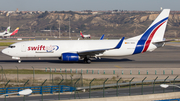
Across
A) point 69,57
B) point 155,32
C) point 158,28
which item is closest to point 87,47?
point 69,57

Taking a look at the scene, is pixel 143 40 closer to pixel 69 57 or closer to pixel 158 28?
pixel 158 28

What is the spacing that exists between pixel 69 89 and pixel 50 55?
772 inches

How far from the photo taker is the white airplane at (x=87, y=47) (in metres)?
42.6

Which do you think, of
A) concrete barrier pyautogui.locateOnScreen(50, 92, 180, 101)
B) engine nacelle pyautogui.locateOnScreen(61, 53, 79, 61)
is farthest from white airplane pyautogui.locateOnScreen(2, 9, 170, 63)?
concrete barrier pyautogui.locateOnScreen(50, 92, 180, 101)

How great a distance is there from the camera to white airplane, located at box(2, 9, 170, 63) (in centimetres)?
4259

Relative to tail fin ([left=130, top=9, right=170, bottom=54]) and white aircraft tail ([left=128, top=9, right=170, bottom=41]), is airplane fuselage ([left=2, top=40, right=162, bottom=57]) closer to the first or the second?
tail fin ([left=130, top=9, right=170, bottom=54])

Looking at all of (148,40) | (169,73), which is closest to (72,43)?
(148,40)

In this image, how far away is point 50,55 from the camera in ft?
142

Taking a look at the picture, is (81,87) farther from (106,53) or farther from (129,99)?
(106,53)

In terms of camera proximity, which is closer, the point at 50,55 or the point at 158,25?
the point at 50,55

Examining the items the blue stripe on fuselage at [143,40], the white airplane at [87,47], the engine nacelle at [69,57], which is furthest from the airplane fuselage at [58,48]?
the engine nacelle at [69,57]

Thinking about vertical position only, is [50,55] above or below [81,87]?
above

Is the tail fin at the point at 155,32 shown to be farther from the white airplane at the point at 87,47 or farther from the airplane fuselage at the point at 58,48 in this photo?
the airplane fuselage at the point at 58,48

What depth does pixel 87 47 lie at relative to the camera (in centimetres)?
4428
